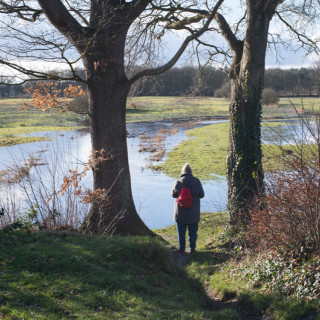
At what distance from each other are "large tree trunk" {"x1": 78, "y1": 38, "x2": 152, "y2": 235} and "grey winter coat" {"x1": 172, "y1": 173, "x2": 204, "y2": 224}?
1429 mm

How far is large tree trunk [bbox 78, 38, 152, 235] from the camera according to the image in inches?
346

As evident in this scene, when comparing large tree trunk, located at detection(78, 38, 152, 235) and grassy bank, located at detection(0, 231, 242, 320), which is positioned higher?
large tree trunk, located at detection(78, 38, 152, 235)

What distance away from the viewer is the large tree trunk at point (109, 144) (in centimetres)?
880

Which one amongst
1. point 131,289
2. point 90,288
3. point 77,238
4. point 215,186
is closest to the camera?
point 90,288

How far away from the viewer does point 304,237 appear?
19.3 ft

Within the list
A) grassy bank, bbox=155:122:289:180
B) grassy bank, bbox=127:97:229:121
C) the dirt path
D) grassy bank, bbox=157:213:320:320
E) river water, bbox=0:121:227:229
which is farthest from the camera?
grassy bank, bbox=127:97:229:121

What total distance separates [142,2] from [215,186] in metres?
10.7

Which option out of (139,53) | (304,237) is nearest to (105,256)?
(304,237)

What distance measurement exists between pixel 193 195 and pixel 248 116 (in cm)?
249

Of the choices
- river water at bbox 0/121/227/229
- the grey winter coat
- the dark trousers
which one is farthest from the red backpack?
river water at bbox 0/121/227/229

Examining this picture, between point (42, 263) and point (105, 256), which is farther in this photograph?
point (105, 256)

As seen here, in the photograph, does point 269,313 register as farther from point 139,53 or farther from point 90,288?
point 139,53

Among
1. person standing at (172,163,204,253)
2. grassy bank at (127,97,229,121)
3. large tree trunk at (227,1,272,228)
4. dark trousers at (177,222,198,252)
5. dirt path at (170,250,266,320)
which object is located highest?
grassy bank at (127,97,229,121)

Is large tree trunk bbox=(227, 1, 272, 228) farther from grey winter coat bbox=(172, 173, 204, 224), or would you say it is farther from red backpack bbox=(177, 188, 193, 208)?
A: red backpack bbox=(177, 188, 193, 208)
